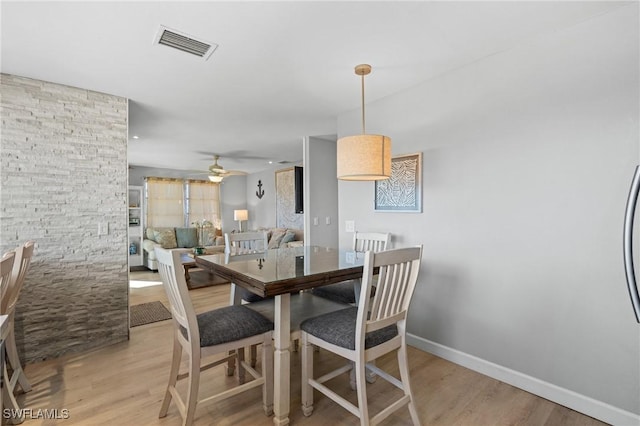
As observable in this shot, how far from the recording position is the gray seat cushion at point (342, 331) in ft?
5.37

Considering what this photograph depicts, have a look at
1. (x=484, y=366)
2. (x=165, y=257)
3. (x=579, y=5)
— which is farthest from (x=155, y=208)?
(x=579, y=5)

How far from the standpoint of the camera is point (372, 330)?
1575mm

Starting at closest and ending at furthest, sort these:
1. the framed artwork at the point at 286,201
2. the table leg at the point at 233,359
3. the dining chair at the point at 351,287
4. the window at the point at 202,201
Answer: the table leg at the point at 233,359
the dining chair at the point at 351,287
the framed artwork at the point at 286,201
the window at the point at 202,201

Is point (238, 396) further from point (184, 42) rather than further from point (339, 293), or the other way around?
point (184, 42)

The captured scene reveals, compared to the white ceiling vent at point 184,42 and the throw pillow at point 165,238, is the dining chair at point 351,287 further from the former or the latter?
the throw pillow at point 165,238

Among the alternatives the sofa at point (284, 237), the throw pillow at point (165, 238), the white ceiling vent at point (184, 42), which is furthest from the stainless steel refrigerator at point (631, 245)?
the throw pillow at point (165, 238)

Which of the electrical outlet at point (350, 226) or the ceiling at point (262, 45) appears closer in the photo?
the ceiling at point (262, 45)

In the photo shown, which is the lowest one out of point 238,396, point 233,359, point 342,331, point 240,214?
point 238,396

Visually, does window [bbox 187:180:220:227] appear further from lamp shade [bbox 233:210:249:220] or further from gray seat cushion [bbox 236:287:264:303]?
gray seat cushion [bbox 236:287:264:303]

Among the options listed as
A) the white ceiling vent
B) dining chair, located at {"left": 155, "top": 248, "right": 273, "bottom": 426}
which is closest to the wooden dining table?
dining chair, located at {"left": 155, "top": 248, "right": 273, "bottom": 426}

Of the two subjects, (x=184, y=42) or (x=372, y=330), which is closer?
(x=372, y=330)

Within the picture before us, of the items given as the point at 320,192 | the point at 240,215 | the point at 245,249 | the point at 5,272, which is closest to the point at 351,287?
the point at 245,249

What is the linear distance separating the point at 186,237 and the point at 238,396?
556 centimetres

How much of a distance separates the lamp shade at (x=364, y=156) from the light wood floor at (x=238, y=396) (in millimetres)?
1493
